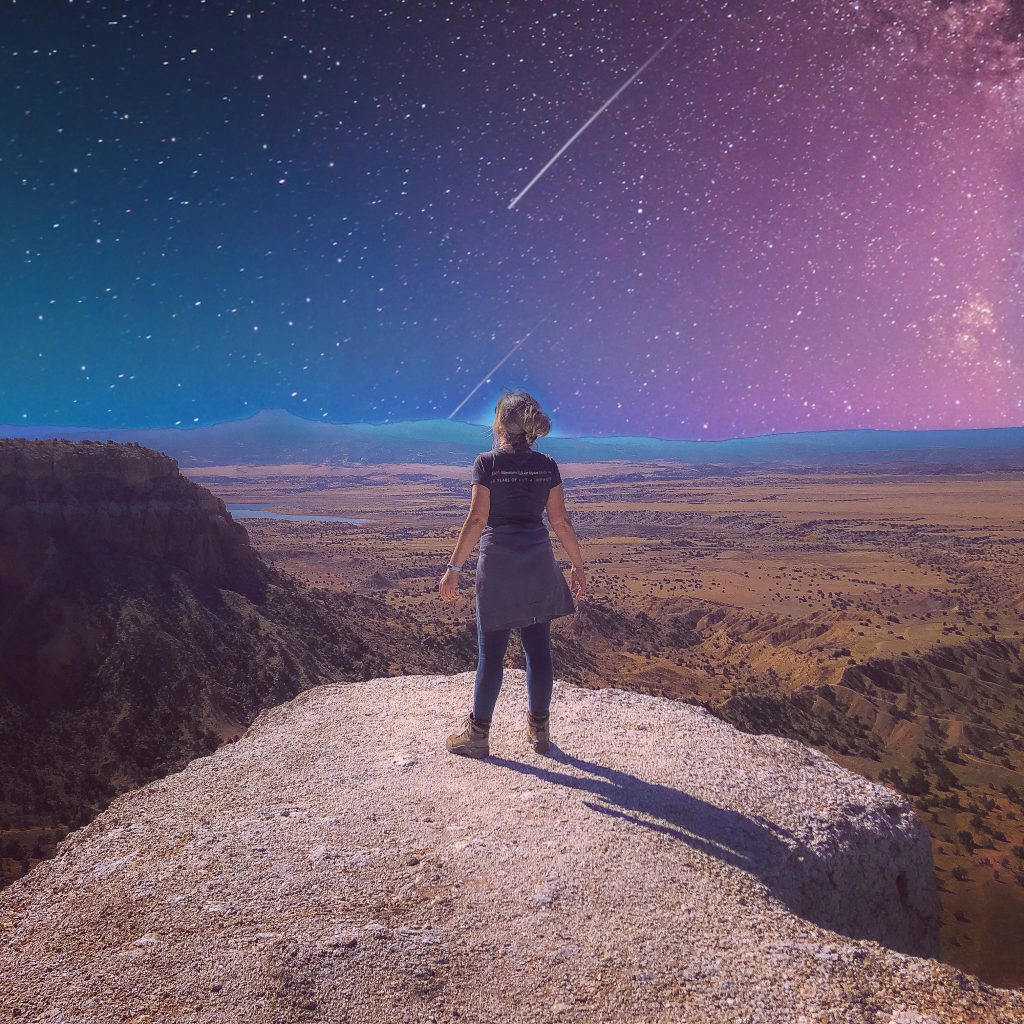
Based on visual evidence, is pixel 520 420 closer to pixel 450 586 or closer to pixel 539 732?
pixel 450 586

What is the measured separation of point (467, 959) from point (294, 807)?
1881 mm

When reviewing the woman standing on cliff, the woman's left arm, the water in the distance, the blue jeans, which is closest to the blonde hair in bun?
the woman standing on cliff

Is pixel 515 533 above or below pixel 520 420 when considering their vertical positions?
below

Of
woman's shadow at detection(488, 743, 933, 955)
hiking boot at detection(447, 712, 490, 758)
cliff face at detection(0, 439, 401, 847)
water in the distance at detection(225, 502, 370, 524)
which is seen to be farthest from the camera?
water in the distance at detection(225, 502, 370, 524)

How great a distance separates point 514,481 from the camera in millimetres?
4148

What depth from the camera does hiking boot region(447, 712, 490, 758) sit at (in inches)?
186

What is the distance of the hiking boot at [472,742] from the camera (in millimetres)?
4730

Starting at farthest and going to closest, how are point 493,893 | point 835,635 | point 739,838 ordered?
point 835,635 → point 739,838 → point 493,893

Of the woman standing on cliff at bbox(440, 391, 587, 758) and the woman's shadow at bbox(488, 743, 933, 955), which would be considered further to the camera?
the woman standing on cliff at bbox(440, 391, 587, 758)

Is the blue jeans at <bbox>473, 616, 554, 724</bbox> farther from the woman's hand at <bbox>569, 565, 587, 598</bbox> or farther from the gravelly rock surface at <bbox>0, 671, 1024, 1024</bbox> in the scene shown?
the gravelly rock surface at <bbox>0, 671, 1024, 1024</bbox>

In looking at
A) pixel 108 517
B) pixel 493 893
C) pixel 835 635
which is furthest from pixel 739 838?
pixel 835 635

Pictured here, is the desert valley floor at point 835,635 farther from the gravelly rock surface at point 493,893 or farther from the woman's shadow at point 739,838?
the gravelly rock surface at point 493,893

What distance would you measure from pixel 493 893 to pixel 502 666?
4.90 ft

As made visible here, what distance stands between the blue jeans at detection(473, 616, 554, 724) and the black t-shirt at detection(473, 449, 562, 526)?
2.75 ft
